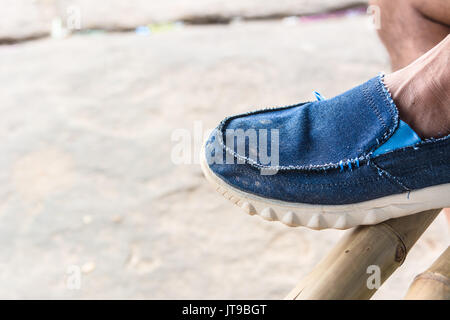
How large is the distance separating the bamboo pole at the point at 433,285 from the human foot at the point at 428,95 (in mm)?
151

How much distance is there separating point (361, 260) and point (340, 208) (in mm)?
83

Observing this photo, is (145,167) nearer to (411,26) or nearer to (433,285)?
(411,26)

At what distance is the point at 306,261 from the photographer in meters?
1.34

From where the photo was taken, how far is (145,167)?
160cm

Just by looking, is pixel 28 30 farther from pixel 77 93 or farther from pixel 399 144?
pixel 399 144

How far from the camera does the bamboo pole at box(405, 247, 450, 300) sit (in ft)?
1.80

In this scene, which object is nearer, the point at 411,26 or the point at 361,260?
the point at 361,260

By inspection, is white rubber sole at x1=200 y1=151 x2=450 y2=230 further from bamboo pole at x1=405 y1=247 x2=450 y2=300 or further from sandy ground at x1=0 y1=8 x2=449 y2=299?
sandy ground at x1=0 y1=8 x2=449 y2=299

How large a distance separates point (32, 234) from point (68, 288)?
22 cm

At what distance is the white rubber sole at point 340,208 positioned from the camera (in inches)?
24.6

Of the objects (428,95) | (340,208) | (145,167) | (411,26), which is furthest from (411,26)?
(145,167)

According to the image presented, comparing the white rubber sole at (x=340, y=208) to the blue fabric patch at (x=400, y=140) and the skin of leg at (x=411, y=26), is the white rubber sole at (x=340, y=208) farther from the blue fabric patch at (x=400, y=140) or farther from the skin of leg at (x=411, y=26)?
the skin of leg at (x=411, y=26)
